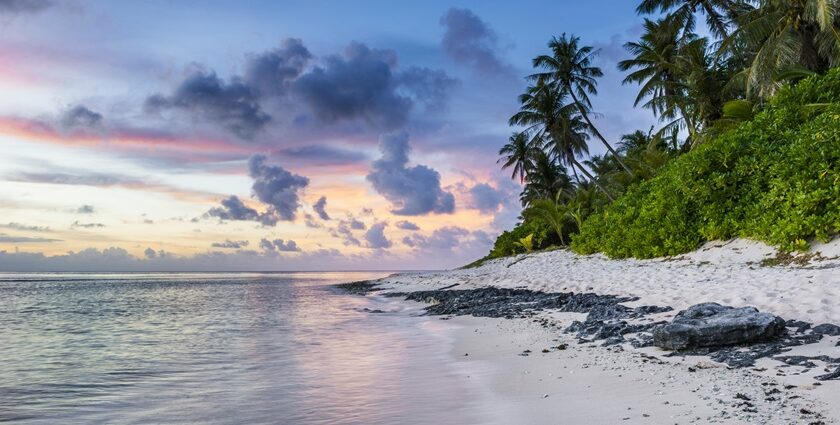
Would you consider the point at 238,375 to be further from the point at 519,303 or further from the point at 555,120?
the point at 555,120

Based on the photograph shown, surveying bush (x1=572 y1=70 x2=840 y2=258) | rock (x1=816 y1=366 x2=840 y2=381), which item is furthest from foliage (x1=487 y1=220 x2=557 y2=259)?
rock (x1=816 y1=366 x2=840 y2=381)

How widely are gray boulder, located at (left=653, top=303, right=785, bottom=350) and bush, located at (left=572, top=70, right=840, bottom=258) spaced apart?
717cm

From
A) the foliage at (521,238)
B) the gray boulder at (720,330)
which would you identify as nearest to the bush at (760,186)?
the gray boulder at (720,330)

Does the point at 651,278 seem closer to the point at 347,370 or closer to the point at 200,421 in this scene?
the point at 347,370

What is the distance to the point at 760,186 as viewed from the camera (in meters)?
14.4

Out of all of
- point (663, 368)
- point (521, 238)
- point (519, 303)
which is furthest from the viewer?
point (521, 238)

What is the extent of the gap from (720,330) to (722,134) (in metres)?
14.7

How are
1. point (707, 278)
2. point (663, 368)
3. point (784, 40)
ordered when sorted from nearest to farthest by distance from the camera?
point (663, 368) < point (707, 278) < point (784, 40)

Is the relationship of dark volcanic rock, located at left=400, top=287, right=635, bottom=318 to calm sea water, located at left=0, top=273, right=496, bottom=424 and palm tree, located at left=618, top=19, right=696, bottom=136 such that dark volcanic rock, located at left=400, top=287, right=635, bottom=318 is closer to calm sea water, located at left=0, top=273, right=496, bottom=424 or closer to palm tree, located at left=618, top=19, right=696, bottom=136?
calm sea water, located at left=0, top=273, right=496, bottom=424

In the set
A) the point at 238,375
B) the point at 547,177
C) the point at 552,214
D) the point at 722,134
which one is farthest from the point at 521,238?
the point at 238,375

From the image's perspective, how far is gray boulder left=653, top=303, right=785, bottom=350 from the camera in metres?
5.68

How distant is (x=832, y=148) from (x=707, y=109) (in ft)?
51.0

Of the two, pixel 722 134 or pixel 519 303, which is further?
pixel 722 134

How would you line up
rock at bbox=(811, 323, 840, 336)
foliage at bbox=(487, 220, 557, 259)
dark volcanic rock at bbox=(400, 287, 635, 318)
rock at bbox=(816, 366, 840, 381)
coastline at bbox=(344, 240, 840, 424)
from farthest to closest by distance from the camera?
1. foliage at bbox=(487, 220, 557, 259)
2. dark volcanic rock at bbox=(400, 287, 635, 318)
3. rock at bbox=(811, 323, 840, 336)
4. rock at bbox=(816, 366, 840, 381)
5. coastline at bbox=(344, 240, 840, 424)
